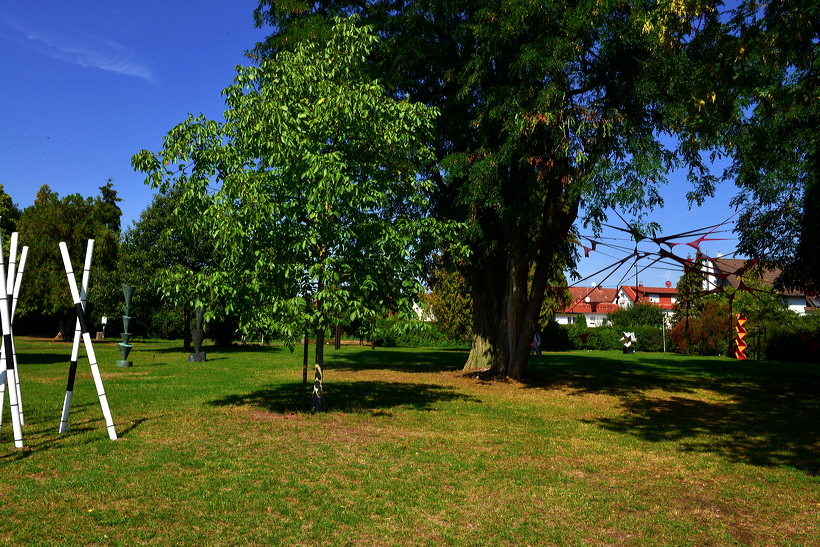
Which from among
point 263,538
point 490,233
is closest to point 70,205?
point 490,233

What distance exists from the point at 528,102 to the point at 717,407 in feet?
28.7

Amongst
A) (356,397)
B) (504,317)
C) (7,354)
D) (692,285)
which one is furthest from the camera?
(504,317)

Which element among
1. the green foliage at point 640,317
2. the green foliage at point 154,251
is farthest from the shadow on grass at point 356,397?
the green foliage at point 640,317

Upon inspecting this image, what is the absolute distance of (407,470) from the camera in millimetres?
7809

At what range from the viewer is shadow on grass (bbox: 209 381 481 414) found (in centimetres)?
1298

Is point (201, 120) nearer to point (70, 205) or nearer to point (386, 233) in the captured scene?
point (386, 233)

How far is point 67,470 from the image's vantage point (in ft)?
24.3

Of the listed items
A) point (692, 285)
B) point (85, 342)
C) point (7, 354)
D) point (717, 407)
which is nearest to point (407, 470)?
point (85, 342)

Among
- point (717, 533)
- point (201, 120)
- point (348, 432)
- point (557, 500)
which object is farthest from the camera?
point (201, 120)

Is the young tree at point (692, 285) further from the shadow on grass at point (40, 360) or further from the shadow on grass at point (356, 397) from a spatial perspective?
the shadow on grass at point (40, 360)

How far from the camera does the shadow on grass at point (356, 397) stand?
1298 centimetres

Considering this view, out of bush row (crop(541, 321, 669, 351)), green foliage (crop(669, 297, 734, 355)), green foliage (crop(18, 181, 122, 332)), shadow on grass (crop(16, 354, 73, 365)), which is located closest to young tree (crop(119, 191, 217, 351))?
shadow on grass (crop(16, 354, 73, 365))

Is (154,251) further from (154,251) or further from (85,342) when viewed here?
(85,342)

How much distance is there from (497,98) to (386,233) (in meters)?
6.66
